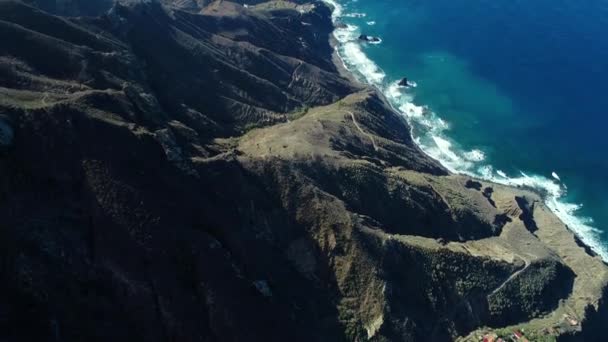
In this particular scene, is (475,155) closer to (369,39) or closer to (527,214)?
(527,214)

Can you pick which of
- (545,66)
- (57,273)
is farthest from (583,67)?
(57,273)

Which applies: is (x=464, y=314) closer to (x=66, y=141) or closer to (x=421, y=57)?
(x=66, y=141)

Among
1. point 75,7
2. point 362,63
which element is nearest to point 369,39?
point 362,63

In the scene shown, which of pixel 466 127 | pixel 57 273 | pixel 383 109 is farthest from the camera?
Answer: pixel 466 127

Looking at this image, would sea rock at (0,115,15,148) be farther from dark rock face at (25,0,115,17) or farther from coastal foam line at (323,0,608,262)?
coastal foam line at (323,0,608,262)

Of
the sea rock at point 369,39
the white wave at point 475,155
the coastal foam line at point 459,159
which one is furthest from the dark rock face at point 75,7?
the white wave at point 475,155
